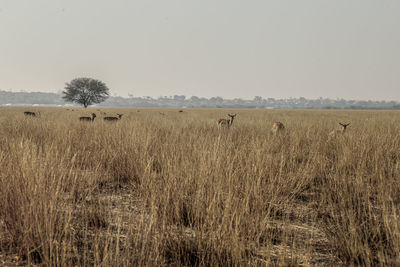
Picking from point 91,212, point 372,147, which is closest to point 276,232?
point 91,212

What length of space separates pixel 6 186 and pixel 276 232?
2.49 m

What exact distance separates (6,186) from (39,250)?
86 cm

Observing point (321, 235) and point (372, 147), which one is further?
point (372, 147)

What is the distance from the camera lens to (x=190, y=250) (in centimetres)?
212

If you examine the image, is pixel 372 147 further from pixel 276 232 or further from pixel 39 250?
pixel 39 250

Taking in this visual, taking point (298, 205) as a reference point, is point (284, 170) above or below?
above

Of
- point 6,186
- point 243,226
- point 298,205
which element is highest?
point 6,186

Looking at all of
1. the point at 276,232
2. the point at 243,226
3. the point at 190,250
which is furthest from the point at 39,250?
the point at 276,232

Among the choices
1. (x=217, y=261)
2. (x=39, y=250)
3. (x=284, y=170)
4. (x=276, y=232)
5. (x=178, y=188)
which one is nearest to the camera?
(x=217, y=261)

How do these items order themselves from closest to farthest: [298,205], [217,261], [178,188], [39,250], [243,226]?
1. [217,261]
2. [39,250]
3. [243,226]
4. [178,188]
5. [298,205]

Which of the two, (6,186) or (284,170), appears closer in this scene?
(6,186)

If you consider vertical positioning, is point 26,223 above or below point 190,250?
above

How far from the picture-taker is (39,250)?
209cm

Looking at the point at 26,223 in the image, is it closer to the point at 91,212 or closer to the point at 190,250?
the point at 91,212
